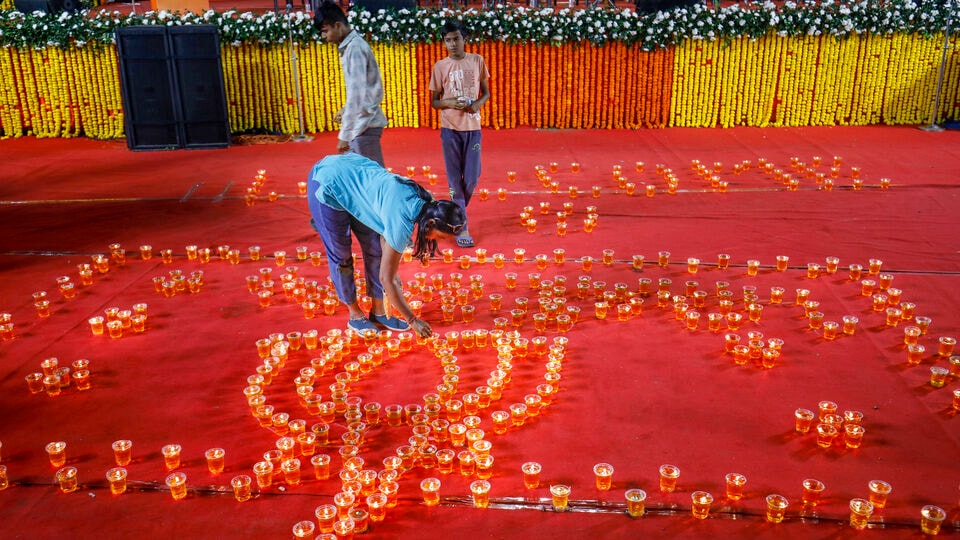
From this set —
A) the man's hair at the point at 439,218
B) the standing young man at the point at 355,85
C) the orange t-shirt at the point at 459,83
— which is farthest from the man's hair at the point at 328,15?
the man's hair at the point at 439,218

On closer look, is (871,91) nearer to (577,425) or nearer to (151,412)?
(577,425)

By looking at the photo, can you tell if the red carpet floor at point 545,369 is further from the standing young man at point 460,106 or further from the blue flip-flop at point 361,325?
the standing young man at point 460,106

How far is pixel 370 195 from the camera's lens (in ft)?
12.5

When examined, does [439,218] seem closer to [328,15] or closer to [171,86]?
[328,15]

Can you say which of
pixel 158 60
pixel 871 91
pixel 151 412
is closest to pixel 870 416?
pixel 151 412

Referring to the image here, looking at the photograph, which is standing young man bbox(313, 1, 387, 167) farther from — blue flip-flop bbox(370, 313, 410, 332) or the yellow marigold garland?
the yellow marigold garland

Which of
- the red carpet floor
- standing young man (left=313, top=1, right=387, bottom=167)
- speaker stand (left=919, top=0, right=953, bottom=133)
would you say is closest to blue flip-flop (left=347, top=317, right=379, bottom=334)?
the red carpet floor

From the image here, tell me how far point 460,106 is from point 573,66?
179 inches

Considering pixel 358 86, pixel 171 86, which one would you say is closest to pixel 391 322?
pixel 358 86

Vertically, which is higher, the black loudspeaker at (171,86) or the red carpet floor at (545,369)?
the black loudspeaker at (171,86)

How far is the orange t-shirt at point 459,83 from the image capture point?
18.4 feet

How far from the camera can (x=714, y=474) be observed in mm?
3141

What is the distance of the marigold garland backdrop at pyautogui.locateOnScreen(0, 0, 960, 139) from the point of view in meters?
9.42

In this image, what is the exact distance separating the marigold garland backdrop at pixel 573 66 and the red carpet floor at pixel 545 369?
2373 millimetres
